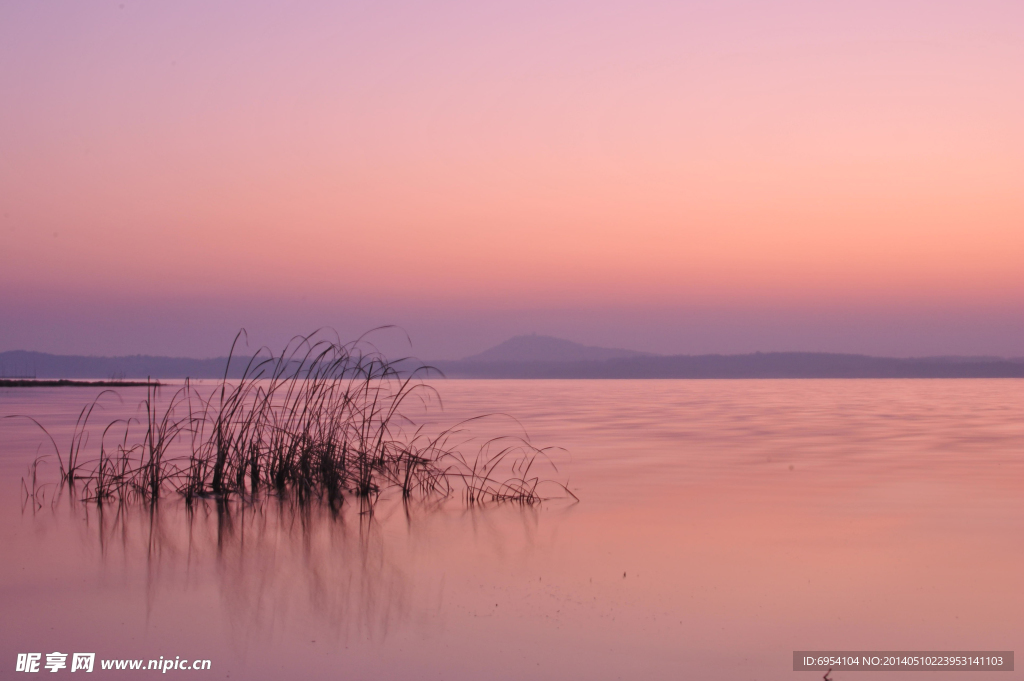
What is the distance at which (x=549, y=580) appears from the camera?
385 centimetres

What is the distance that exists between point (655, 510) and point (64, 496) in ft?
14.4

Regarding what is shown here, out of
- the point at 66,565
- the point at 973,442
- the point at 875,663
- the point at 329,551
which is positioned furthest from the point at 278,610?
the point at 973,442

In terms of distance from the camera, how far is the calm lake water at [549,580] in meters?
2.89

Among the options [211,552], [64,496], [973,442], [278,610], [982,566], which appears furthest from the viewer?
[973,442]

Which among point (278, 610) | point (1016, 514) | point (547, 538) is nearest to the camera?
point (278, 610)

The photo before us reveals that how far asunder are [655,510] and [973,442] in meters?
6.31

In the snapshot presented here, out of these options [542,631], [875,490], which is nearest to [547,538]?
[542,631]

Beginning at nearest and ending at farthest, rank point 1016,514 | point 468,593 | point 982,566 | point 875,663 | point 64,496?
point 875,663 < point 468,593 < point 982,566 < point 1016,514 < point 64,496

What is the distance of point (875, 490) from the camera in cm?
641

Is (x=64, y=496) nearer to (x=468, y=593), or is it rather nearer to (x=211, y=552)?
(x=211, y=552)

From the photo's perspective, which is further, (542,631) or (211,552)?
(211,552)

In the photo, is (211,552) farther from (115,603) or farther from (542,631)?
(542,631)

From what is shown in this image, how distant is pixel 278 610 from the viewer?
338 cm

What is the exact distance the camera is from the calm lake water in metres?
2.89
